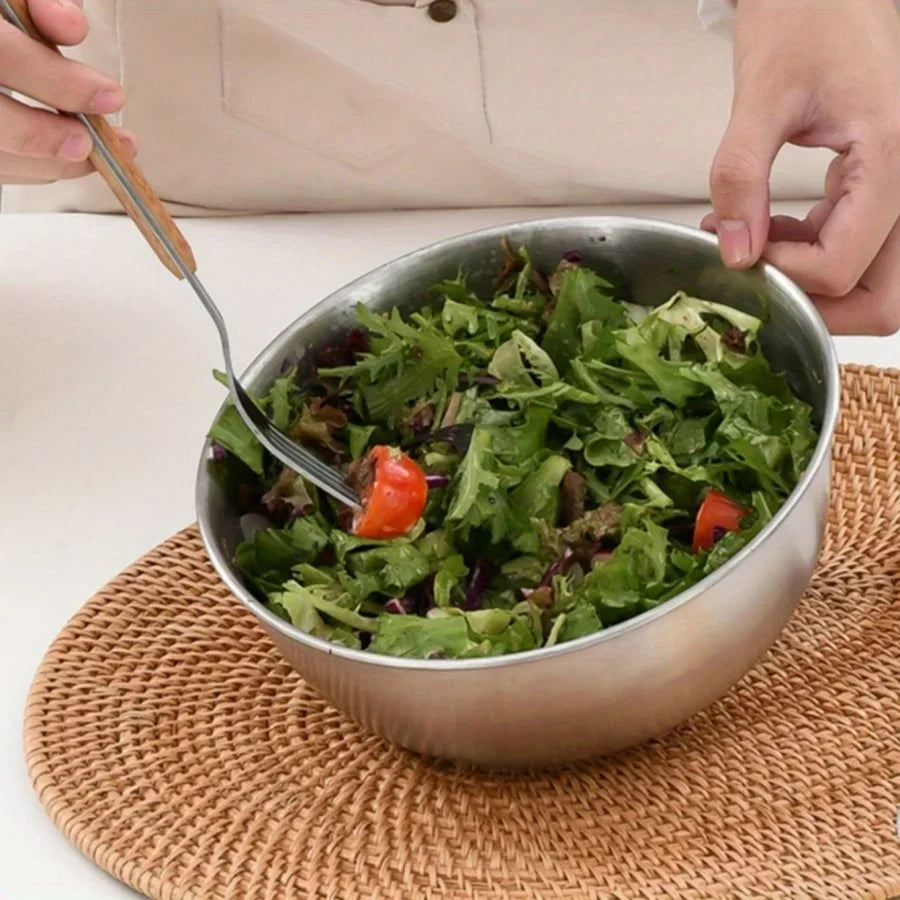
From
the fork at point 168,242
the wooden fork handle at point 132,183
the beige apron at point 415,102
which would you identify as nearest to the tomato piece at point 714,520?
the fork at point 168,242

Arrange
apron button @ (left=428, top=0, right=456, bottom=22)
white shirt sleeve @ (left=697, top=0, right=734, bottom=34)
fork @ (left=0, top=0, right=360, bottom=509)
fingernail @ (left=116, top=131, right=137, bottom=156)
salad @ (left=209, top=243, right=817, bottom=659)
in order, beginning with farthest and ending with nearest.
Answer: apron button @ (left=428, top=0, right=456, bottom=22)
white shirt sleeve @ (left=697, top=0, right=734, bottom=34)
fingernail @ (left=116, top=131, right=137, bottom=156)
fork @ (left=0, top=0, right=360, bottom=509)
salad @ (left=209, top=243, right=817, bottom=659)

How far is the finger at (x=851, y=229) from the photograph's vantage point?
1.06 metres

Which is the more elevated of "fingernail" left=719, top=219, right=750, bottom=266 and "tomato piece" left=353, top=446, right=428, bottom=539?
"fingernail" left=719, top=219, right=750, bottom=266

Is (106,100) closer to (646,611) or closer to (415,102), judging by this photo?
(646,611)

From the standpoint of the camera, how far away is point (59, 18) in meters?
1.04

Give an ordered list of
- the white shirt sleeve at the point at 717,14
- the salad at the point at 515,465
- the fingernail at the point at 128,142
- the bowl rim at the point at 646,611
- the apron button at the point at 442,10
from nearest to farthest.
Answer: the bowl rim at the point at 646,611 → the salad at the point at 515,465 → the fingernail at the point at 128,142 → the white shirt sleeve at the point at 717,14 → the apron button at the point at 442,10

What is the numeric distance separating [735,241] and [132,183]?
16.5 inches

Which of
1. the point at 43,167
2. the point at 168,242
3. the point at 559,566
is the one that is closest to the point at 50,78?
the point at 168,242

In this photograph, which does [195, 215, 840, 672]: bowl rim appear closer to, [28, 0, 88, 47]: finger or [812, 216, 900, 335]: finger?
[812, 216, 900, 335]: finger

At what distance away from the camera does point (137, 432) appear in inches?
56.9

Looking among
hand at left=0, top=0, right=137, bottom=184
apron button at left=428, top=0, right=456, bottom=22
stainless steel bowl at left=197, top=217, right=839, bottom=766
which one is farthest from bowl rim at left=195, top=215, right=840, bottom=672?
apron button at left=428, top=0, right=456, bottom=22

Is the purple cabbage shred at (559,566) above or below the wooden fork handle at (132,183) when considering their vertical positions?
below

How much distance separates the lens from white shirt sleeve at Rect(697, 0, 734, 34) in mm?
1372

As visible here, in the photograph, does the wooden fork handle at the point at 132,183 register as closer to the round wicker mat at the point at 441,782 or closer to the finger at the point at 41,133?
the finger at the point at 41,133
